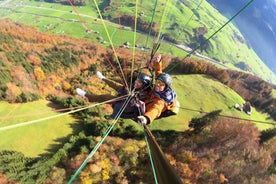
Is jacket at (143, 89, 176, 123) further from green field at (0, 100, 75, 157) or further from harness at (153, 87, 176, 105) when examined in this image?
green field at (0, 100, 75, 157)

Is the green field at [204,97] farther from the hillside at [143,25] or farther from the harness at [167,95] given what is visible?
the harness at [167,95]

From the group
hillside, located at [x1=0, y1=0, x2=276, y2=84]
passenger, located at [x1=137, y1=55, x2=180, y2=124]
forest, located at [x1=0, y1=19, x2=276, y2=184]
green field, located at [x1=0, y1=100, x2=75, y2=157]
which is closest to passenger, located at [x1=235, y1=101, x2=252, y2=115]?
forest, located at [x1=0, y1=19, x2=276, y2=184]

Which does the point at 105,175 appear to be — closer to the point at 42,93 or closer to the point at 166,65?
the point at 42,93

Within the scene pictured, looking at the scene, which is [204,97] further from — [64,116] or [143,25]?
[143,25]

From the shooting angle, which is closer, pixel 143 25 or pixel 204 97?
pixel 204 97

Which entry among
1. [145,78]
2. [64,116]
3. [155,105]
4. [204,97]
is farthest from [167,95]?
[204,97]

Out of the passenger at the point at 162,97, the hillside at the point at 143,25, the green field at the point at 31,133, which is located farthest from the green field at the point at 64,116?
the hillside at the point at 143,25

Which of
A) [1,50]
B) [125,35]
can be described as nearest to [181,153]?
[1,50]
